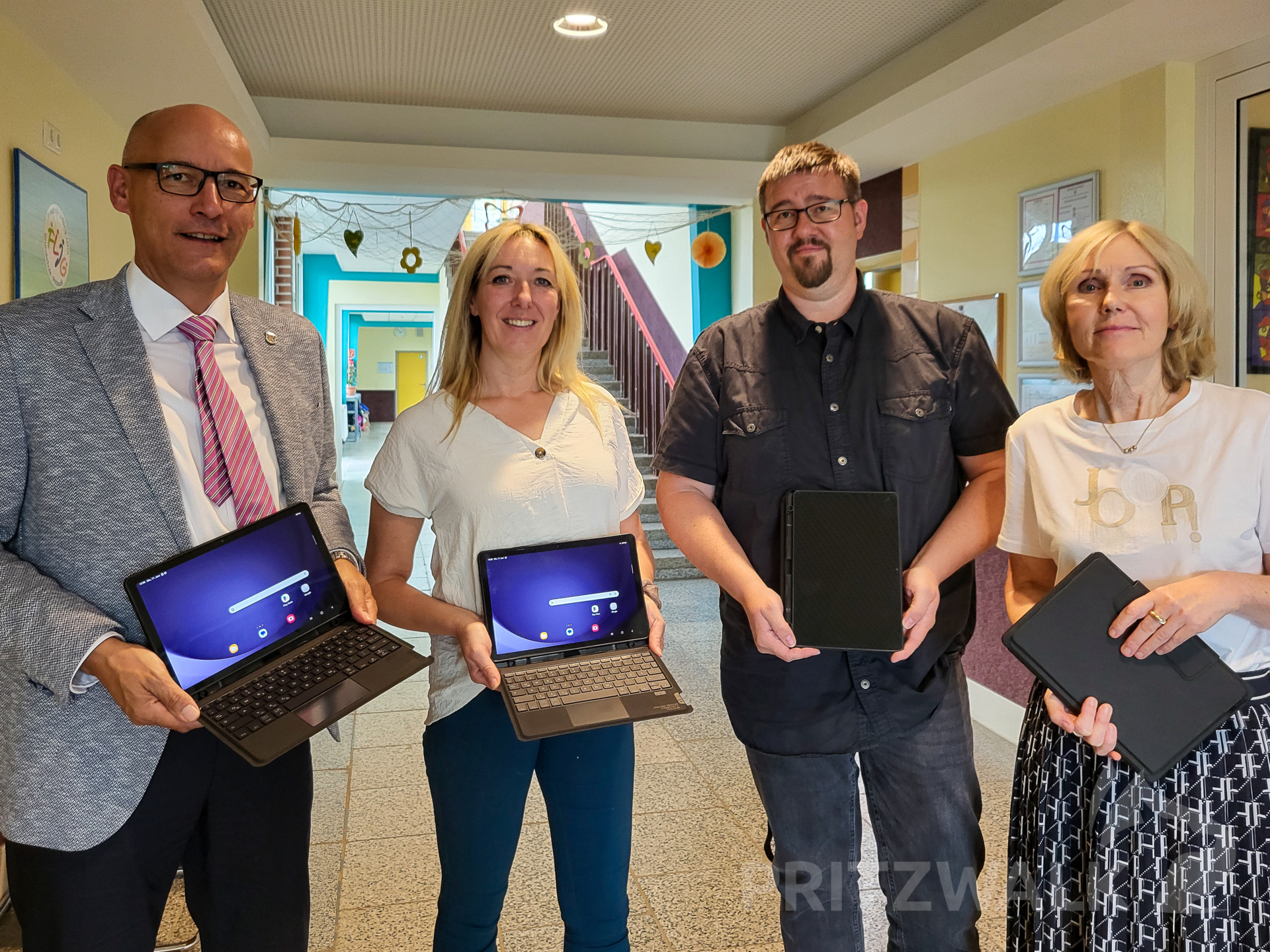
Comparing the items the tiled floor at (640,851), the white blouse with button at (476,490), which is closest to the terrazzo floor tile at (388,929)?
the tiled floor at (640,851)

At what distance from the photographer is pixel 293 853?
4.75 feet

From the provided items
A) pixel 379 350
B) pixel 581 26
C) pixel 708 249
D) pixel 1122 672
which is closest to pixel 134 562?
pixel 1122 672

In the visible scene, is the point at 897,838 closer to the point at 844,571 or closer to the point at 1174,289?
the point at 844,571

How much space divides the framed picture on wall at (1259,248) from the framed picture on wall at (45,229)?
4.51 meters

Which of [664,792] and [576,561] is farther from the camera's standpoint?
[664,792]

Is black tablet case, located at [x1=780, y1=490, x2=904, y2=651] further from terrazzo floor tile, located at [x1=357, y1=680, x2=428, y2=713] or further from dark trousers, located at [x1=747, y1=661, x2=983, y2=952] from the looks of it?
terrazzo floor tile, located at [x1=357, y1=680, x2=428, y2=713]

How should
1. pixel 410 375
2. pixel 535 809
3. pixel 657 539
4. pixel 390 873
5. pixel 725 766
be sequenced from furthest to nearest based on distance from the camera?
pixel 410 375
pixel 657 539
pixel 725 766
pixel 535 809
pixel 390 873

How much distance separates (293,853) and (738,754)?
2.32 meters

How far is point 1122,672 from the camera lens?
134cm

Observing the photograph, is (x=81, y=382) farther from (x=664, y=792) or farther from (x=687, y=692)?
(x=687, y=692)

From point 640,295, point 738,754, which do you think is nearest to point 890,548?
point 738,754

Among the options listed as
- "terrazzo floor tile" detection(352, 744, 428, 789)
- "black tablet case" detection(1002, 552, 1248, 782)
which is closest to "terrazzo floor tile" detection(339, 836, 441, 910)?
"terrazzo floor tile" detection(352, 744, 428, 789)

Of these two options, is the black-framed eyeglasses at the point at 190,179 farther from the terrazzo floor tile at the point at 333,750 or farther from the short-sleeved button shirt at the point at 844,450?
the terrazzo floor tile at the point at 333,750

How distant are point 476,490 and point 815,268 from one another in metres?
0.70
